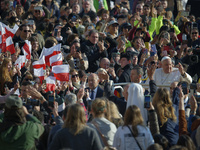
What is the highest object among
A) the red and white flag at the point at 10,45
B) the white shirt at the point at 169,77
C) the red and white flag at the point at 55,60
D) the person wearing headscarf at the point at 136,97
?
the red and white flag at the point at 10,45

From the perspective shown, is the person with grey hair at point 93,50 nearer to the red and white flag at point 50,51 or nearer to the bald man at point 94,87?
the red and white flag at point 50,51

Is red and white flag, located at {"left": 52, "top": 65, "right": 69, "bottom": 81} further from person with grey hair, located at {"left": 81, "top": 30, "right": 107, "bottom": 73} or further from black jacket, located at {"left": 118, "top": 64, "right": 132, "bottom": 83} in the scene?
person with grey hair, located at {"left": 81, "top": 30, "right": 107, "bottom": 73}

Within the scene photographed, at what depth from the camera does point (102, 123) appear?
753cm

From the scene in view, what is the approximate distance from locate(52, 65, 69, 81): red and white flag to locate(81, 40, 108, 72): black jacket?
2.44 metres

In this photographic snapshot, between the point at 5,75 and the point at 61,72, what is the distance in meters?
1.17

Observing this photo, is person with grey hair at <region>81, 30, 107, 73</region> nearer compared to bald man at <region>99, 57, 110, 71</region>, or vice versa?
bald man at <region>99, 57, 110, 71</region>

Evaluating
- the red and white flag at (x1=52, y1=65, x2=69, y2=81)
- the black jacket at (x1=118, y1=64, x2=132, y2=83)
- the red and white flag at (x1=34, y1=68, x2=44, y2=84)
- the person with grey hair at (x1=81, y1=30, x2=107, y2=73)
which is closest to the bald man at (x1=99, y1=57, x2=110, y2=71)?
the black jacket at (x1=118, y1=64, x2=132, y2=83)

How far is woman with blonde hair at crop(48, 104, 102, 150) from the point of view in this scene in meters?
6.62

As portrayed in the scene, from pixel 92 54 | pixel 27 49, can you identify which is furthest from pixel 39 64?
pixel 92 54

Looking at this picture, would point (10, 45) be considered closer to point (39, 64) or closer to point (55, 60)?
point (55, 60)

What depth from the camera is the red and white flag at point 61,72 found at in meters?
10.7

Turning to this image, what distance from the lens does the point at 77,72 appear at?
38.5ft

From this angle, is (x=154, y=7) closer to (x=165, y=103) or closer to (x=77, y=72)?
(x=77, y=72)

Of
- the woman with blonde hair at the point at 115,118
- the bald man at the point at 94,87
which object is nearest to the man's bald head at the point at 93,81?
the bald man at the point at 94,87
